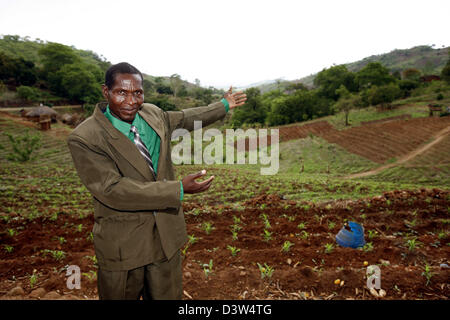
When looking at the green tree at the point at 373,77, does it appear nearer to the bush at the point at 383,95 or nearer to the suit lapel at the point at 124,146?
the bush at the point at 383,95

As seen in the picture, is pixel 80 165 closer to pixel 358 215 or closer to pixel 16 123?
pixel 358 215

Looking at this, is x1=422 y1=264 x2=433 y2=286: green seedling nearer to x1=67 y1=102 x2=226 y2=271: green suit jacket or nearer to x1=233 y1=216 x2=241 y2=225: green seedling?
x1=67 y1=102 x2=226 y2=271: green suit jacket

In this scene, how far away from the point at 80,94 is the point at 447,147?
36.3m

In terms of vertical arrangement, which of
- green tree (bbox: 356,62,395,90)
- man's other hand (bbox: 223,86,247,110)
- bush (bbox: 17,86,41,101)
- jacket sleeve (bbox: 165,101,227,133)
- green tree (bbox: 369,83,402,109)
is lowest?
Answer: jacket sleeve (bbox: 165,101,227,133)

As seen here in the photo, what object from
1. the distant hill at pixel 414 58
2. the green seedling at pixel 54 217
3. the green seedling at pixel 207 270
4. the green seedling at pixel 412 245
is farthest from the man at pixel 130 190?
the distant hill at pixel 414 58

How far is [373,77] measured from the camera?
1553 inches

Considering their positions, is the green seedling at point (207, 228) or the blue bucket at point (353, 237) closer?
the blue bucket at point (353, 237)

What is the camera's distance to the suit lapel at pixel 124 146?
1.26 m

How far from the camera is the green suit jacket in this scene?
1145 millimetres

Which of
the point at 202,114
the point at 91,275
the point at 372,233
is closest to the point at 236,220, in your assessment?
the point at 372,233

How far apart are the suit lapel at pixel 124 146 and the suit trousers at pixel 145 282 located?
559 mm

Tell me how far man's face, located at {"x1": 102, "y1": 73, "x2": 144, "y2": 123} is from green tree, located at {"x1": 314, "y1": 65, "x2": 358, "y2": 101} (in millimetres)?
46052

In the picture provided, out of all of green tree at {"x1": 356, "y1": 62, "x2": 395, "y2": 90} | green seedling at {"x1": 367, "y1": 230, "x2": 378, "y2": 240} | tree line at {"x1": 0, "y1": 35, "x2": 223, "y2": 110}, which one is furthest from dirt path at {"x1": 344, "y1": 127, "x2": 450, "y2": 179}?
green tree at {"x1": 356, "y1": 62, "x2": 395, "y2": 90}

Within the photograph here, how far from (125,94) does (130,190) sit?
0.56 m
